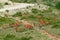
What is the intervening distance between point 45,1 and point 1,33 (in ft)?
60.7

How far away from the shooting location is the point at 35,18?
24047mm

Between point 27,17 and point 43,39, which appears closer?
point 43,39

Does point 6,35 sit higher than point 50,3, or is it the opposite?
point 6,35

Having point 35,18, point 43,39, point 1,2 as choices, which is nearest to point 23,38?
point 43,39

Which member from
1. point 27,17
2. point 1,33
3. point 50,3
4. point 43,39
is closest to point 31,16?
point 27,17

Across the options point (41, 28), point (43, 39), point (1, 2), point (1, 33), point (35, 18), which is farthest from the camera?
point (1, 2)

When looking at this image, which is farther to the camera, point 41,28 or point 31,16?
point 31,16

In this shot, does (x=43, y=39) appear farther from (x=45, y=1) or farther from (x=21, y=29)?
(x=45, y=1)

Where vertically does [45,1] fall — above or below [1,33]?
below

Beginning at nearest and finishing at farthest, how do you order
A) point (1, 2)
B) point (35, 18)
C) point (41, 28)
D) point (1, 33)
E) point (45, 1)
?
point (1, 33), point (41, 28), point (35, 18), point (1, 2), point (45, 1)

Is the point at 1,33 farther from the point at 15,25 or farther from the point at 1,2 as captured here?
the point at 1,2

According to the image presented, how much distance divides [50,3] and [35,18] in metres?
11.2

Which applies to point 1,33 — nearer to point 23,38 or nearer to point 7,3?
point 23,38

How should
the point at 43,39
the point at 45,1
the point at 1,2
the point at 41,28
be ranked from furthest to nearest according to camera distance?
the point at 45,1 → the point at 1,2 → the point at 41,28 → the point at 43,39
